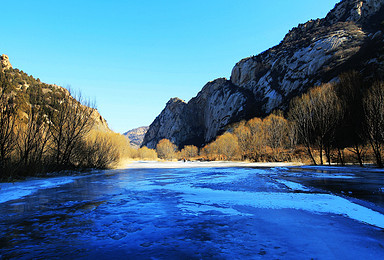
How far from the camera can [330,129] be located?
2734 cm

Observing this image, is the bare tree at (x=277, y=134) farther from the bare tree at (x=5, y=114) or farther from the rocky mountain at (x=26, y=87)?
the bare tree at (x=5, y=114)

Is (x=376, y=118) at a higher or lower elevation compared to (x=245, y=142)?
lower

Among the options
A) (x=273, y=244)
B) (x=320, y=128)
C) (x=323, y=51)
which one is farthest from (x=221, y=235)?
(x=323, y=51)

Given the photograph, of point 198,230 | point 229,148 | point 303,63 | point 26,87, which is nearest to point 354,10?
point 303,63

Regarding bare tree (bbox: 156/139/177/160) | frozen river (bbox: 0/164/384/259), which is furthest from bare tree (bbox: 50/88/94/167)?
bare tree (bbox: 156/139/177/160)

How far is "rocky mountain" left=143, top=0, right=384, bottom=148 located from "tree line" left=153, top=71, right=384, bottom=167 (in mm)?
17123

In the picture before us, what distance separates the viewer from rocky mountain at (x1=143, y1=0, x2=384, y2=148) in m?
64.2

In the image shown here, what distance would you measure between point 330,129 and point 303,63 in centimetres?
6744

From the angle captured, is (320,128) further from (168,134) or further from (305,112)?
(168,134)

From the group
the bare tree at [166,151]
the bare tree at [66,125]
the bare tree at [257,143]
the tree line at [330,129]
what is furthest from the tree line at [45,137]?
the bare tree at [166,151]

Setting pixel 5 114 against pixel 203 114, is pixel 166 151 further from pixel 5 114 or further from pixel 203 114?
pixel 5 114

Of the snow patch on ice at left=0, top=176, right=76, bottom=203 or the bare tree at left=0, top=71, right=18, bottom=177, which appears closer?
the snow patch on ice at left=0, top=176, right=76, bottom=203

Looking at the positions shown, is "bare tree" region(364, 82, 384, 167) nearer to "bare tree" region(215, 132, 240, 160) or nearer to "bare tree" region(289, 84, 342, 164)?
"bare tree" region(289, 84, 342, 164)

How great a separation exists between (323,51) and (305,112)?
Answer: 6473 cm
